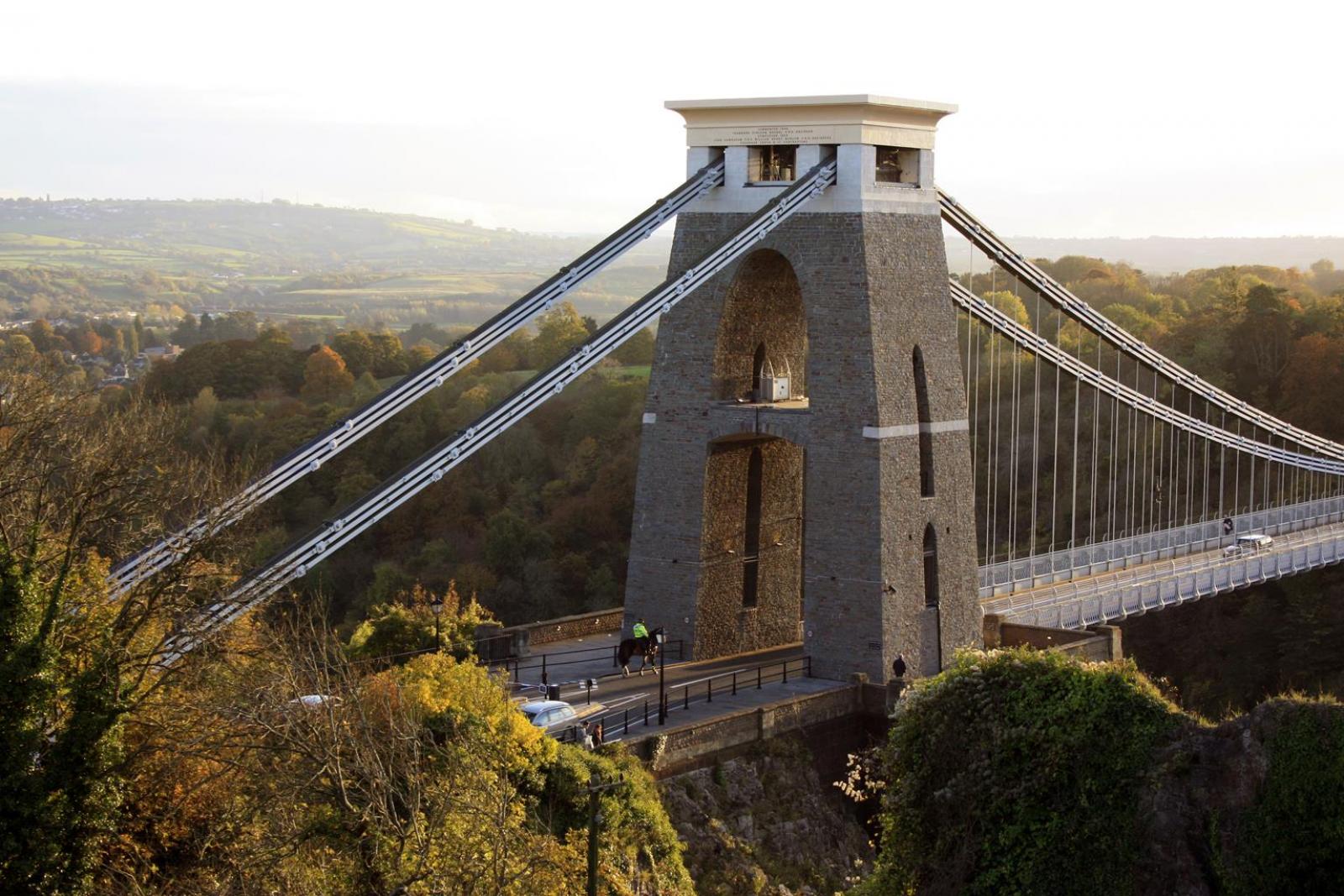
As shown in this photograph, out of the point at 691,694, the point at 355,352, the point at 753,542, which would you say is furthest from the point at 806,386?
the point at 355,352

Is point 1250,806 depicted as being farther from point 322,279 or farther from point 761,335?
point 322,279

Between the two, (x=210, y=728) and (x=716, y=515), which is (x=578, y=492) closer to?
(x=716, y=515)

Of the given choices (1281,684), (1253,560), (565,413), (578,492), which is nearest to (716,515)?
(1253,560)

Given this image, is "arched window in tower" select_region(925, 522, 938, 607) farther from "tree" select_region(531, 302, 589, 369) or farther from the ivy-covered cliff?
"tree" select_region(531, 302, 589, 369)

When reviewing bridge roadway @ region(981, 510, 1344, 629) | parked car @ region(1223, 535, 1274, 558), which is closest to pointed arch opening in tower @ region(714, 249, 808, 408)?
bridge roadway @ region(981, 510, 1344, 629)

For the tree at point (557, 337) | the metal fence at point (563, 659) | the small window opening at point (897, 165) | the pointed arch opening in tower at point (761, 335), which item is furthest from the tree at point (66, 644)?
the tree at point (557, 337)

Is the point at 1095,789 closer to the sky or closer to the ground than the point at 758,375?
closer to the ground
